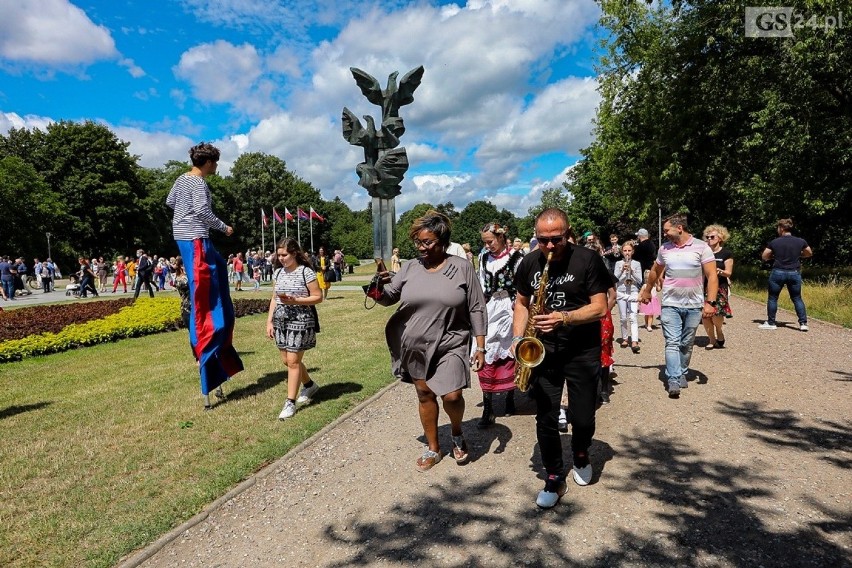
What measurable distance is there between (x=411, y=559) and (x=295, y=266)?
369 centimetres

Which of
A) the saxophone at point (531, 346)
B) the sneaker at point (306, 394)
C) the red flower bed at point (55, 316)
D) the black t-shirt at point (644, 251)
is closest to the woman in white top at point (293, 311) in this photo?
the sneaker at point (306, 394)

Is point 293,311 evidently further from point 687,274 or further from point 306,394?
point 687,274

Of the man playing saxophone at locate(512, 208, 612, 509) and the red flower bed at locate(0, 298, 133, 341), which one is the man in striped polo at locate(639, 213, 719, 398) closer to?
the man playing saxophone at locate(512, 208, 612, 509)

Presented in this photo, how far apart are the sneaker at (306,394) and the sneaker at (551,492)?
335cm

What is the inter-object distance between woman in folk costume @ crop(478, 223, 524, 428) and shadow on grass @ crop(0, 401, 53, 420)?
5.38m

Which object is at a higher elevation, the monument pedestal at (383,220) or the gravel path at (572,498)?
the monument pedestal at (383,220)

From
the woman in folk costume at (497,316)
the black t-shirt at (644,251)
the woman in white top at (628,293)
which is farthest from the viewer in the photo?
the black t-shirt at (644,251)

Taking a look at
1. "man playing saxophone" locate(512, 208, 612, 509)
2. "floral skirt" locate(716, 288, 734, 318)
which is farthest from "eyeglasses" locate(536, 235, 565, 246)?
"floral skirt" locate(716, 288, 734, 318)

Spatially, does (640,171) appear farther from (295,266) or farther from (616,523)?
(616,523)

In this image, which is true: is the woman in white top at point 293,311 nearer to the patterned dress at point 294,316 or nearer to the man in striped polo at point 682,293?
the patterned dress at point 294,316

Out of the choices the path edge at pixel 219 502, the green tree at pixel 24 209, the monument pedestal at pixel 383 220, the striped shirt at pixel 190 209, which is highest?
the green tree at pixel 24 209

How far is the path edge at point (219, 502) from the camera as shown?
3.21 metres

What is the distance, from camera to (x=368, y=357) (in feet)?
29.3

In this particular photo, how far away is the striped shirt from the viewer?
5.56 meters
